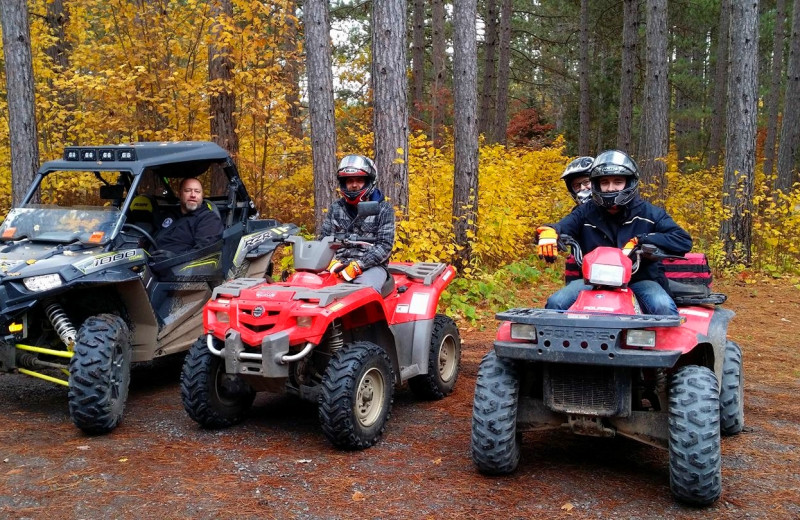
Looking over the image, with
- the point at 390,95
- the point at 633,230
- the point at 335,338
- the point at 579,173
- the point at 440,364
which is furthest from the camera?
the point at 390,95

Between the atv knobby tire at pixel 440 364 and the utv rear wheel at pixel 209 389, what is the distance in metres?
1.46

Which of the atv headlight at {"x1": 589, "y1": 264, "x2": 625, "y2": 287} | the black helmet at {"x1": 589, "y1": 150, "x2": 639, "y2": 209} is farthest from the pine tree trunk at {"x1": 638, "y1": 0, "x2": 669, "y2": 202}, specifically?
the atv headlight at {"x1": 589, "y1": 264, "x2": 625, "y2": 287}

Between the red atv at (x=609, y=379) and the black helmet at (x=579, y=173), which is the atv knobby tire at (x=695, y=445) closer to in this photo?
the red atv at (x=609, y=379)

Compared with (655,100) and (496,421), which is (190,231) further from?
(655,100)

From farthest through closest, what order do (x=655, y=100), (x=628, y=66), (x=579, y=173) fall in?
(x=628, y=66) → (x=655, y=100) → (x=579, y=173)

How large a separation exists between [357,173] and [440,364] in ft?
5.74

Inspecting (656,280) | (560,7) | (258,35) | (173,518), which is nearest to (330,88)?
(258,35)

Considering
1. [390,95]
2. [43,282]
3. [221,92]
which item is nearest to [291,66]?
[221,92]

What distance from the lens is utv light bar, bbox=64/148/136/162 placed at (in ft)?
20.4

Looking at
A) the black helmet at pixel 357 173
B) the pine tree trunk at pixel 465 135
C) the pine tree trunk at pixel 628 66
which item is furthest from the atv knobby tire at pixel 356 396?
the pine tree trunk at pixel 628 66

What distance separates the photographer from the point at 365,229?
5910mm

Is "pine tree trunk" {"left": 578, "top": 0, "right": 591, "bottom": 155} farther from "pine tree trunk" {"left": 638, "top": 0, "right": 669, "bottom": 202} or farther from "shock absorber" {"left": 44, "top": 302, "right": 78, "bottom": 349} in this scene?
"shock absorber" {"left": 44, "top": 302, "right": 78, "bottom": 349}

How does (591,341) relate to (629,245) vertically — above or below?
below

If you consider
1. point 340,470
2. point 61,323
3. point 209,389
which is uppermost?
point 61,323
